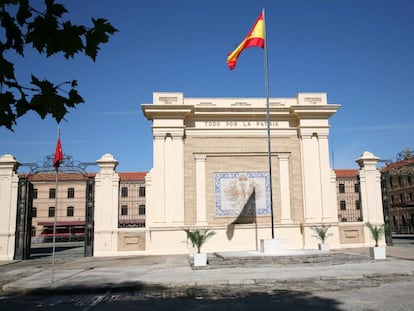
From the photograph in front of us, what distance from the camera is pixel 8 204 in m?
19.2

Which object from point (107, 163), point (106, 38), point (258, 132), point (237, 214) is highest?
point (258, 132)

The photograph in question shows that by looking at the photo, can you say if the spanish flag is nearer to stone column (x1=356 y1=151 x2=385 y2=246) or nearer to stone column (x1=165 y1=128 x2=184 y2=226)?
stone column (x1=165 y1=128 x2=184 y2=226)

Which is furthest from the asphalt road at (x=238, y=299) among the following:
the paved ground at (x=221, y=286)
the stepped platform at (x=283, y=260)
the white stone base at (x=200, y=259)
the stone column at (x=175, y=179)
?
the stone column at (x=175, y=179)

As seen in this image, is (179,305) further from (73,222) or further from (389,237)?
(73,222)

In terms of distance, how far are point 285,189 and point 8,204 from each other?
1362 cm

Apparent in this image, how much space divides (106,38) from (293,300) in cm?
702

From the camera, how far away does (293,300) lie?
329 inches

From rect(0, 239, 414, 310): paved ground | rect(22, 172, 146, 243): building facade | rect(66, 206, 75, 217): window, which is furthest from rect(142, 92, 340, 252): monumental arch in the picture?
rect(66, 206, 75, 217): window

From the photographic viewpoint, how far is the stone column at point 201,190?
19469 millimetres

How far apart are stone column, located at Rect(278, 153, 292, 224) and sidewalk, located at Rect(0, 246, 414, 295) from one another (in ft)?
18.0

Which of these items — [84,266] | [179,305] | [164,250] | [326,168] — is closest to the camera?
[179,305]

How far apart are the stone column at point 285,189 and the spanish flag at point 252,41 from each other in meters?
5.61

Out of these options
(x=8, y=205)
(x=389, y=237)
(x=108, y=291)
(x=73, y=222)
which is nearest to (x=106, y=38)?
(x=108, y=291)

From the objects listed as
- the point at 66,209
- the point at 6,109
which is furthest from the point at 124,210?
the point at 6,109
